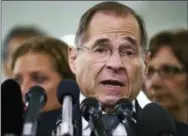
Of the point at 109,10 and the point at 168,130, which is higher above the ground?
the point at 109,10

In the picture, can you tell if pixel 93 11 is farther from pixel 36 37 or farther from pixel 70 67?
pixel 36 37

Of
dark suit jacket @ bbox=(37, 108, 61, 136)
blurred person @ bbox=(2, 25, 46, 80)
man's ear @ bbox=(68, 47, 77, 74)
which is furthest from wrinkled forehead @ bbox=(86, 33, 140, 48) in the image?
blurred person @ bbox=(2, 25, 46, 80)

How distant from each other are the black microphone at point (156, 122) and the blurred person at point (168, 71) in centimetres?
109

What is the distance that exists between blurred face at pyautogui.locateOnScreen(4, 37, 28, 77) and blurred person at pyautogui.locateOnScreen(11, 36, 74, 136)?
88 mm

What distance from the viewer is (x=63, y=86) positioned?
1.25 meters

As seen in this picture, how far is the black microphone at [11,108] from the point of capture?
1.08 meters

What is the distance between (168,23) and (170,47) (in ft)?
1.35

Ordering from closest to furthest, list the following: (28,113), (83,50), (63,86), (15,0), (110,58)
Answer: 1. (28,113)
2. (63,86)
3. (110,58)
4. (83,50)
5. (15,0)

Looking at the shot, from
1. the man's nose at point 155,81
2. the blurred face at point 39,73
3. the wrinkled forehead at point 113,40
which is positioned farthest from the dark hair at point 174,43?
the blurred face at point 39,73

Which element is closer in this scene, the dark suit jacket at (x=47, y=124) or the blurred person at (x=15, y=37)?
the dark suit jacket at (x=47, y=124)

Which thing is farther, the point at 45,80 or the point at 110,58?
the point at 45,80

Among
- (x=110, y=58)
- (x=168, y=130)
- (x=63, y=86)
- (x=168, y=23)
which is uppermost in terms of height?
(x=168, y=23)

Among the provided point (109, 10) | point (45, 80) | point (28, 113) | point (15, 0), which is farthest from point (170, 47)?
point (28, 113)

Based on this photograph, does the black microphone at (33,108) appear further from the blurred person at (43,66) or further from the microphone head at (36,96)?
the blurred person at (43,66)
